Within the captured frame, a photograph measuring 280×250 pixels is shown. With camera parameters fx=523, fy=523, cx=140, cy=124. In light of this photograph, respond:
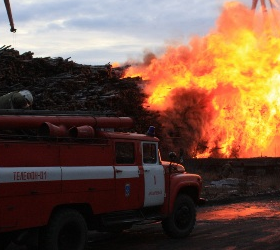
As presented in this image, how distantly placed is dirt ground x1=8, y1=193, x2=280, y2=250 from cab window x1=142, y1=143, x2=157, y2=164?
5.75 ft

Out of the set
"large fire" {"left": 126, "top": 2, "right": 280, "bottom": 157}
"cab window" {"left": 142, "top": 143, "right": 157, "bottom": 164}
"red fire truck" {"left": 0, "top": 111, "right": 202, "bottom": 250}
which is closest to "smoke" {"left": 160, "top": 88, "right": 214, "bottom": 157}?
"large fire" {"left": 126, "top": 2, "right": 280, "bottom": 157}

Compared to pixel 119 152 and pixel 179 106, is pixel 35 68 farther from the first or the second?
pixel 179 106

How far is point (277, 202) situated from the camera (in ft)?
64.5

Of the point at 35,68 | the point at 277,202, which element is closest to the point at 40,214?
the point at 35,68

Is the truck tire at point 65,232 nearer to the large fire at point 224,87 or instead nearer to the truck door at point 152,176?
the truck door at point 152,176

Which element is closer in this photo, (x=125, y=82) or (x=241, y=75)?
(x=125, y=82)

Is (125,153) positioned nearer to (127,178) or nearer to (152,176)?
(127,178)

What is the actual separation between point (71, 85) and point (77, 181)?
10.4 m

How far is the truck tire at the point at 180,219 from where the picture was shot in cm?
1144

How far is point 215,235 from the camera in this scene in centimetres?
1183

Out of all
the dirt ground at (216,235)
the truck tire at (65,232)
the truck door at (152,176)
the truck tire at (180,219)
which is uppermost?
the truck door at (152,176)

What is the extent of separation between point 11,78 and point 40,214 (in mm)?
10150

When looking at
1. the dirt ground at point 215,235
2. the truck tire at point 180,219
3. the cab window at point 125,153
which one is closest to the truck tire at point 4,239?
the dirt ground at point 215,235

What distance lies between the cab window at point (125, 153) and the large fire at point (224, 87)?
17454mm
